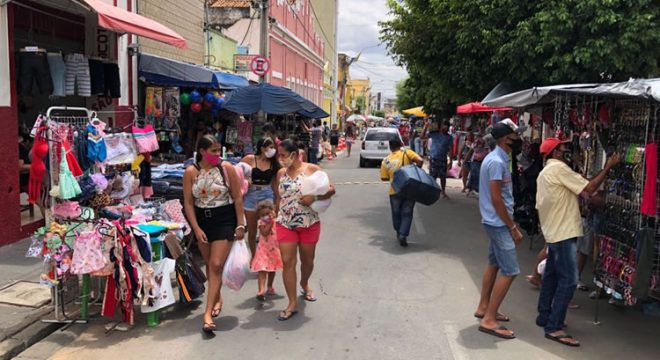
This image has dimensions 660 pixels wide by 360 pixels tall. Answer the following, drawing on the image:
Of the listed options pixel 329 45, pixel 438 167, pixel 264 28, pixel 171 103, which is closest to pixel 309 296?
pixel 171 103

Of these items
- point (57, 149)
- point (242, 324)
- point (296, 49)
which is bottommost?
point (242, 324)

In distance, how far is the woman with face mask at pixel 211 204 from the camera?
16.9ft

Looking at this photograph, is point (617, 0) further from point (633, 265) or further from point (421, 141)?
point (421, 141)

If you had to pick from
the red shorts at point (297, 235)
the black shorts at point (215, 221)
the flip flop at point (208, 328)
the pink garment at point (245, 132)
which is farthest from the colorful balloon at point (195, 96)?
the flip flop at point (208, 328)

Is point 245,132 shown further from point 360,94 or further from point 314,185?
point 360,94

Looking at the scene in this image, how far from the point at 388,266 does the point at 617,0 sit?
5.09m

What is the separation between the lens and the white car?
23.0m

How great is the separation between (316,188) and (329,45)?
181 ft

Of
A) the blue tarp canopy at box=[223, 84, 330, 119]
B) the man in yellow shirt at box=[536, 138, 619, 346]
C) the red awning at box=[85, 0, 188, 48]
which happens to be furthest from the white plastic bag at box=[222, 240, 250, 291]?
the blue tarp canopy at box=[223, 84, 330, 119]

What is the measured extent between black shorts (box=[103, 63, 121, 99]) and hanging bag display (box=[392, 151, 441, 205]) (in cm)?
526

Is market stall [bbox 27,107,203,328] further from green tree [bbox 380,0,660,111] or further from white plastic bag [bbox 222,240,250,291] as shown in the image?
green tree [bbox 380,0,660,111]

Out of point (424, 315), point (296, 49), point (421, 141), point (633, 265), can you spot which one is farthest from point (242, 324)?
point (296, 49)

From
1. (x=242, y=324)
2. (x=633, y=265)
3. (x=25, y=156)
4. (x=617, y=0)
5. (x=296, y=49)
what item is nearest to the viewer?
(x=633, y=265)

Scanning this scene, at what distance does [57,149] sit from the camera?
566 cm
